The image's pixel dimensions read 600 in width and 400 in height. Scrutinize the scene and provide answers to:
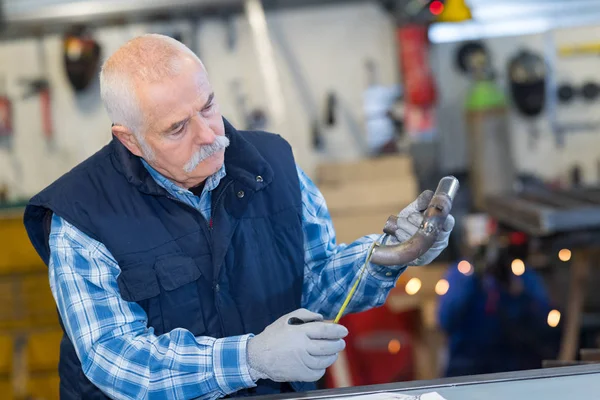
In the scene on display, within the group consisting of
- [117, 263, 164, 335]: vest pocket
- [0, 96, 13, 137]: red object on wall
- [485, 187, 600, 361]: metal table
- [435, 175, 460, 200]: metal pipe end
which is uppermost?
[0, 96, 13, 137]: red object on wall

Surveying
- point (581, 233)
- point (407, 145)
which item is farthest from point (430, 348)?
point (407, 145)

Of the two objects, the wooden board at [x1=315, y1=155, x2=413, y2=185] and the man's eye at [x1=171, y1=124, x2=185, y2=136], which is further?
the wooden board at [x1=315, y1=155, x2=413, y2=185]

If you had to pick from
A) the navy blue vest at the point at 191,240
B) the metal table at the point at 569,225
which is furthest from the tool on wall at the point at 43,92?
the navy blue vest at the point at 191,240

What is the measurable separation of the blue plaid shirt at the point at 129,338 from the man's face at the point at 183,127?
0.18ft

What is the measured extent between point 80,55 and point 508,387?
12.1ft

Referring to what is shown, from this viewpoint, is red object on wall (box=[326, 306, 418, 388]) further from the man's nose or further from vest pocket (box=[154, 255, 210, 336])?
the man's nose

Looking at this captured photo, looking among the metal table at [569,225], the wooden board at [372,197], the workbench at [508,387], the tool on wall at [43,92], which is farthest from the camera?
the tool on wall at [43,92]

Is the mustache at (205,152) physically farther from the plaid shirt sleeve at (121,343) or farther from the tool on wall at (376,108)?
the tool on wall at (376,108)

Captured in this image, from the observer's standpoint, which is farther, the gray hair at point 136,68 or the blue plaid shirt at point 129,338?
the gray hair at point 136,68

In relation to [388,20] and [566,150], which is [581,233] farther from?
[388,20]

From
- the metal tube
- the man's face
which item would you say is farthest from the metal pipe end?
the man's face

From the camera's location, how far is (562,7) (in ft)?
15.8

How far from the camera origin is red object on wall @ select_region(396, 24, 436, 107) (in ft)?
14.8

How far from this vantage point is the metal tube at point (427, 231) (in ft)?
4.86
